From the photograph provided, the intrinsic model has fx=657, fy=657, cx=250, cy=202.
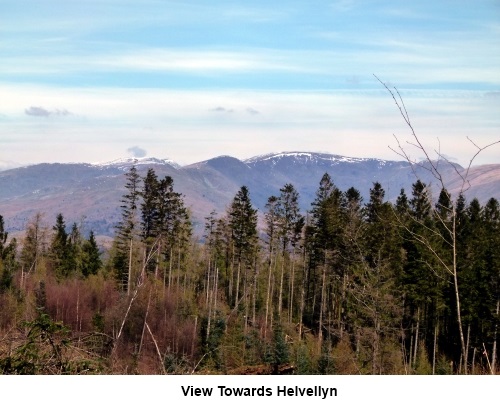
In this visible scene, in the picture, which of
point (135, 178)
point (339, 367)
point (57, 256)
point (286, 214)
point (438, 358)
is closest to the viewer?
point (339, 367)

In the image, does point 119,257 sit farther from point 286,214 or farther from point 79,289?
point 286,214

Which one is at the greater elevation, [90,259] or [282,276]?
[90,259]

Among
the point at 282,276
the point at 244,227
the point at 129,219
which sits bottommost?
the point at 282,276

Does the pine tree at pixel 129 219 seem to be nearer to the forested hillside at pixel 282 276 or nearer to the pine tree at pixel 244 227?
the forested hillside at pixel 282 276

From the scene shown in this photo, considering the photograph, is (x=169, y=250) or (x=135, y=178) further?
(x=169, y=250)

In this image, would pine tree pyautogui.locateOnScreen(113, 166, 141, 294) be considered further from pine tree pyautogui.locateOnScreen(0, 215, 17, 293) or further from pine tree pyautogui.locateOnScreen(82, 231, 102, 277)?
pine tree pyautogui.locateOnScreen(0, 215, 17, 293)

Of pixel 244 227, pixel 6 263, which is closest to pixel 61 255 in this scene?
pixel 6 263

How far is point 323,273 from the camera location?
4856 centimetres

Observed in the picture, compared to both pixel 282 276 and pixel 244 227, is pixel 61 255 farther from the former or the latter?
pixel 282 276

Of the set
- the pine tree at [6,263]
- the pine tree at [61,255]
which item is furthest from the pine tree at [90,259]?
the pine tree at [6,263]
